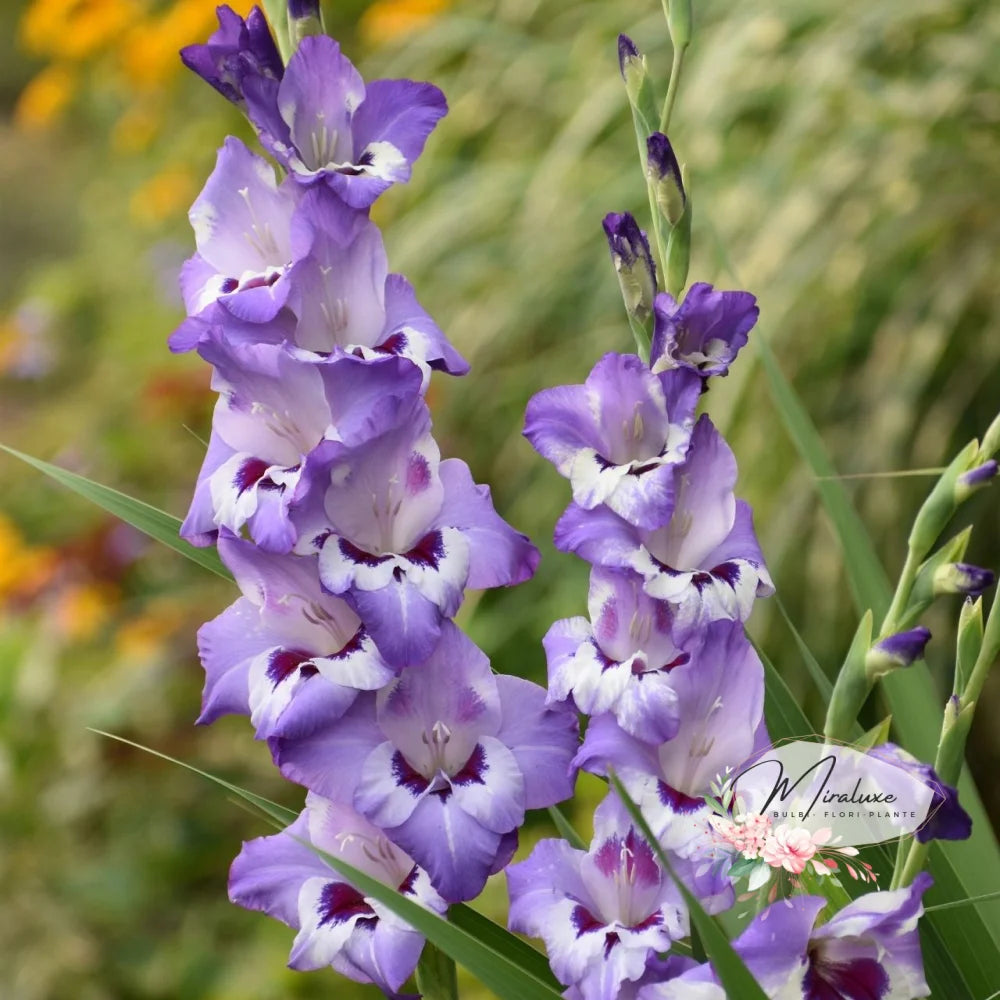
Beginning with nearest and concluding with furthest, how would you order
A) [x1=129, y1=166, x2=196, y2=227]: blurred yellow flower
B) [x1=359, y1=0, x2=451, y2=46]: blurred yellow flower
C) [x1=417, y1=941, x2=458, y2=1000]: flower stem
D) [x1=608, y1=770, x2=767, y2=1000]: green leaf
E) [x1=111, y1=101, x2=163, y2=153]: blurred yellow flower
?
[x1=608, y1=770, x2=767, y2=1000]: green leaf, [x1=417, y1=941, x2=458, y2=1000]: flower stem, [x1=359, y1=0, x2=451, y2=46]: blurred yellow flower, [x1=129, y1=166, x2=196, y2=227]: blurred yellow flower, [x1=111, y1=101, x2=163, y2=153]: blurred yellow flower

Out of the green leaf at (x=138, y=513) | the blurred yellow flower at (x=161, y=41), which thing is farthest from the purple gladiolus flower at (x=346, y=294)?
the blurred yellow flower at (x=161, y=41)

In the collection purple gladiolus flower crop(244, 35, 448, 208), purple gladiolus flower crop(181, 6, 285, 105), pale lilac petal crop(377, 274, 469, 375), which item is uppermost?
purple gladiolus flower crop(181, 6, 285, 105)

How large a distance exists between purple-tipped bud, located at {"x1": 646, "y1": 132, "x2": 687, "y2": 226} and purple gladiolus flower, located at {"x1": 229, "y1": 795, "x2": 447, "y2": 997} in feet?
0.73

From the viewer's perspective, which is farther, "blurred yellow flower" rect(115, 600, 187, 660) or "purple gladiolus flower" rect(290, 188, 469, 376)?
"blurred yellow flower" rect(115, 600, 187, 660)

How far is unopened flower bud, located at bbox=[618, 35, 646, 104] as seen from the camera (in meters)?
0.41

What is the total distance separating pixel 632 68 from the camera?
409mm

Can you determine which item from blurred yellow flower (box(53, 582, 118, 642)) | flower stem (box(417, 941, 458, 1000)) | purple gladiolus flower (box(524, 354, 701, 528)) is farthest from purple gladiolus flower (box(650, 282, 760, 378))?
blurred yellow flower (box(53, 582, 118, 642))

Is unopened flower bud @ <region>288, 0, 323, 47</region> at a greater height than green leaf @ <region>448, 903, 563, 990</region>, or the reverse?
unopened flower bud @ <region>288, 0, 323, 47</region>

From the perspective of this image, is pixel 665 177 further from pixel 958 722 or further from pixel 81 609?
pixel 81 609

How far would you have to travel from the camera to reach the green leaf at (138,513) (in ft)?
1.56

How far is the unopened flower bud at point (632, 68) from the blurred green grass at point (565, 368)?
1.06m

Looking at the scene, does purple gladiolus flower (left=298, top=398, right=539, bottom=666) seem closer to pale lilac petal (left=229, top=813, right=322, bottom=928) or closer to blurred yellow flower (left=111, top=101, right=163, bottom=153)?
pale lilac petal (left=229, top=813, right=322, bottom=928)

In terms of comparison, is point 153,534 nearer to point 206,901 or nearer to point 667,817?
point 667,817

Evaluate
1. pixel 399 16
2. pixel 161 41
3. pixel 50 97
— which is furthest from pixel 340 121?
pixel 50 97
